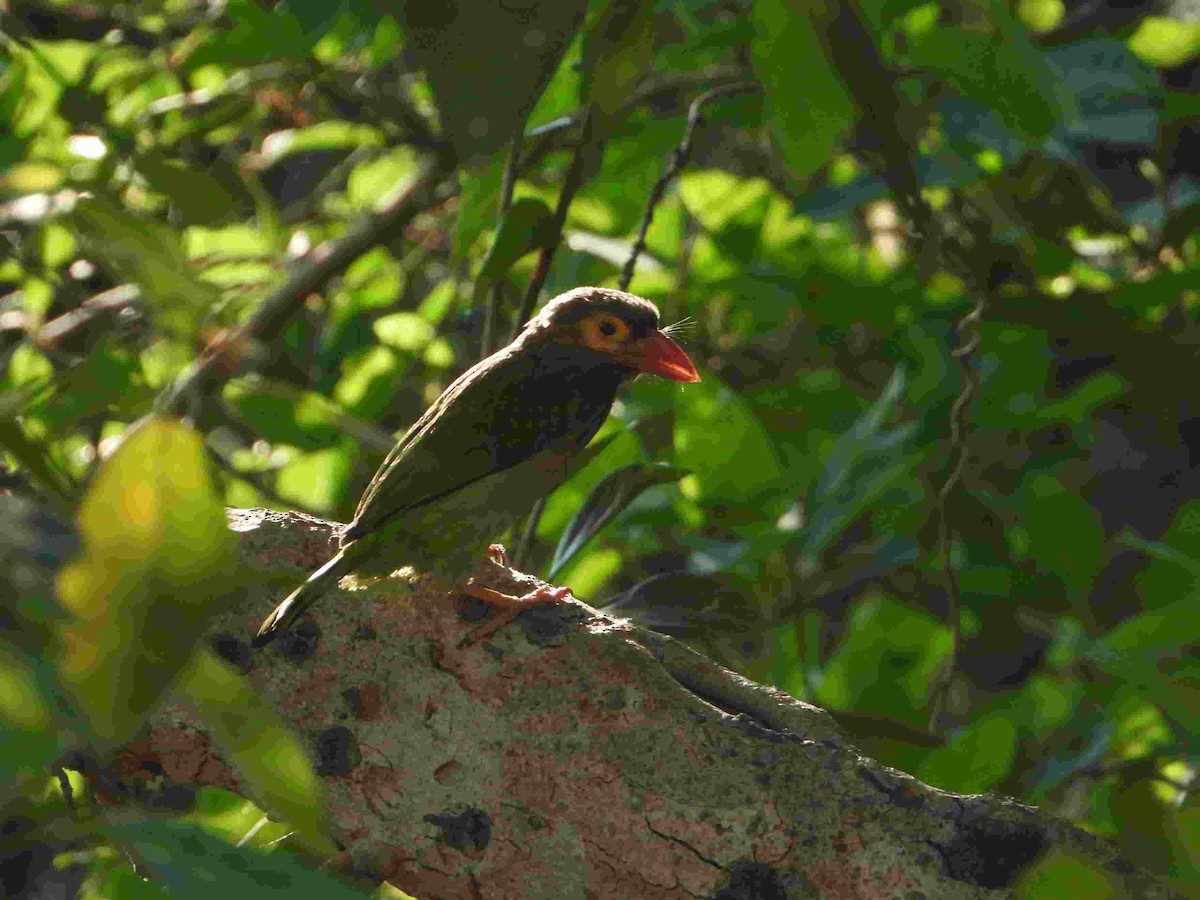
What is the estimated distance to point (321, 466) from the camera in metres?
2.68

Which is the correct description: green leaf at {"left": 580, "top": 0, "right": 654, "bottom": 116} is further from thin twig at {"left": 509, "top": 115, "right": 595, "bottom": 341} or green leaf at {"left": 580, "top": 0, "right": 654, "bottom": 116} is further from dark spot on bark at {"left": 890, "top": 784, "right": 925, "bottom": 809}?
dark spot on bark at {"left": 890, "top": 784, "right": 925, "bottom": 809}

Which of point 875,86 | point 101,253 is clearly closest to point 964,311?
point 875,86

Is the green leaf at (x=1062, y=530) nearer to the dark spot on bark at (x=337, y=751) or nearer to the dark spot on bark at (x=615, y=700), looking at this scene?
the dark spot on bark at (x=615, y=700)

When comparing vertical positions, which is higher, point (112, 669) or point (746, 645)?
point (112, 669)

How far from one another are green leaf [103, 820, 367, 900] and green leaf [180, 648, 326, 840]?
26 millimetres

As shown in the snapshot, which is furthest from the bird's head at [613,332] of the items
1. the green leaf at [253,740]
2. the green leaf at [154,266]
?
the green leaf at [253,740]

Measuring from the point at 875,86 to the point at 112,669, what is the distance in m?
1.17

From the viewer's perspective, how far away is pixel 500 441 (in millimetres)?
1709

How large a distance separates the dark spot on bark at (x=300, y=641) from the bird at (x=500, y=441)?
3 centimetres

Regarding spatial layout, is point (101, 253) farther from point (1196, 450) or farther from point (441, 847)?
point (1196, 450)

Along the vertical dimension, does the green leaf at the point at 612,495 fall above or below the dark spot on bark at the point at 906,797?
below

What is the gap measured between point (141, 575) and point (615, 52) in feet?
3.33

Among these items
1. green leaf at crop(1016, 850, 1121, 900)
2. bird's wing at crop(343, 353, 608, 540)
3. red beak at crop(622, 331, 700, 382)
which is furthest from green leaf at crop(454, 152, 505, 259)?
green leaf at crop(1016, 850, 1121, 900)

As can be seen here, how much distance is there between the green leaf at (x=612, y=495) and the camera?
174 centimetres
